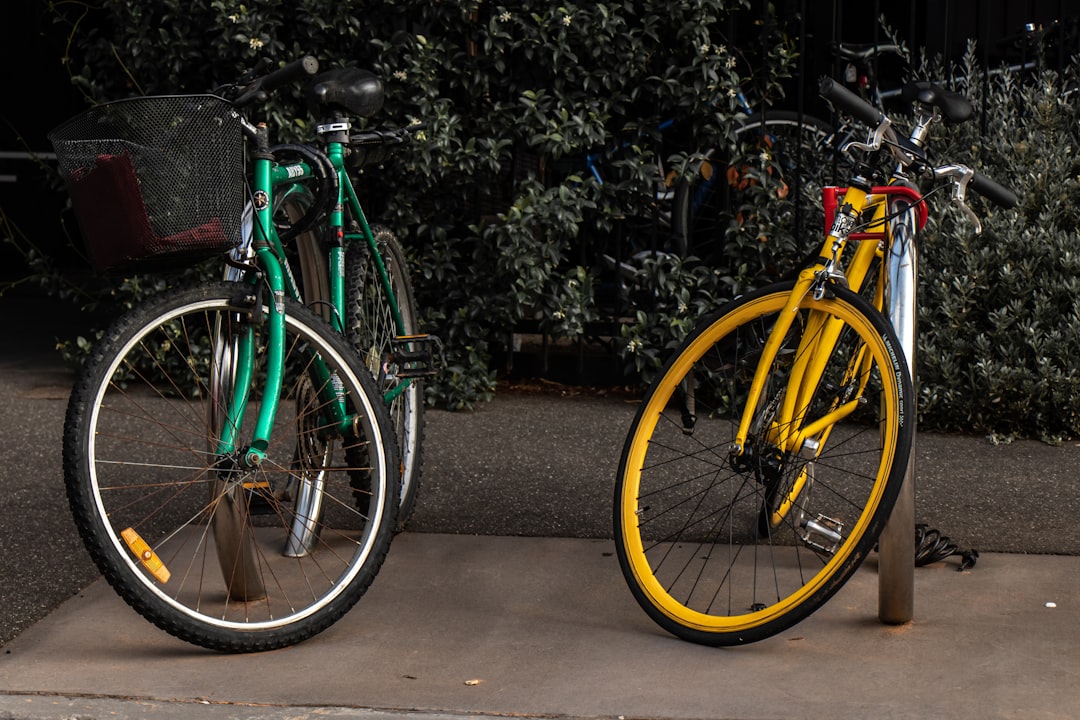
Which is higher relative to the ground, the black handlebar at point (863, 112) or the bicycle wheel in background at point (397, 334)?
the black handlebar at point (863, 112)

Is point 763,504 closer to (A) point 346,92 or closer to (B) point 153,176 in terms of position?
(A) point 346,92

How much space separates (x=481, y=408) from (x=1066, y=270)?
246cm

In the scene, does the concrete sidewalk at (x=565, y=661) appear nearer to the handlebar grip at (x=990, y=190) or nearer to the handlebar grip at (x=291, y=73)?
the handlebar grip at (x=990, y=190)

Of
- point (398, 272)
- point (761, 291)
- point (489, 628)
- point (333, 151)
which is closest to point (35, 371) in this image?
point (398, 272)

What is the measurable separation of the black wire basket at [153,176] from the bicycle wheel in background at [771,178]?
117 inches

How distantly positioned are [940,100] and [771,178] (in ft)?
7.97

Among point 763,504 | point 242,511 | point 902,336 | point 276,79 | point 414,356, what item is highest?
point 276,79

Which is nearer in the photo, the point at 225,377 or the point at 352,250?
the point at 225,377

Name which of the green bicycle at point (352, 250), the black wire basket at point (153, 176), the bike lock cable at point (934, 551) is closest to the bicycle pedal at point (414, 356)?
the green bicycle at point (352, 250)

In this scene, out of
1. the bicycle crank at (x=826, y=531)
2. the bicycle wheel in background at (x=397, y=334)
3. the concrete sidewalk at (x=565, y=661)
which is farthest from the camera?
the bicycle wheel in background at (x=397, y=334)

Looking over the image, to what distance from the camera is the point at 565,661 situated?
3.19 metres

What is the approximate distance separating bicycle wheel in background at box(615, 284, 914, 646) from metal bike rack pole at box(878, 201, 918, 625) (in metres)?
0.09

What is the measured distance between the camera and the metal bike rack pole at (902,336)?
3219 mm

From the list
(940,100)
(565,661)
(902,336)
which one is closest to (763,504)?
(902,336)
